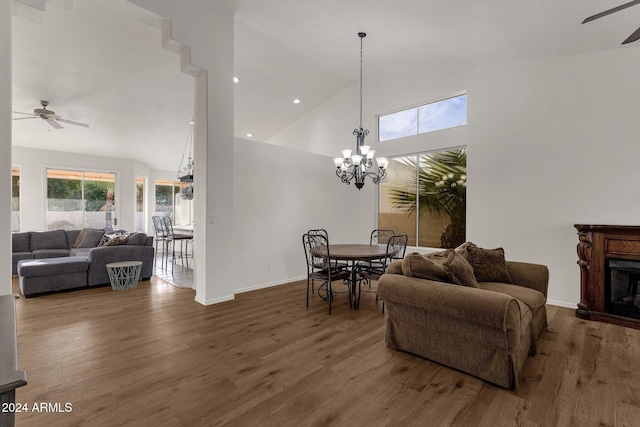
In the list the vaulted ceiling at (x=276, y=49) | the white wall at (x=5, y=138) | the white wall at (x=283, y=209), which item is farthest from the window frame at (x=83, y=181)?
the white wall at (x=5, y=138)

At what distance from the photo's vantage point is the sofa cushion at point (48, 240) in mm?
5820

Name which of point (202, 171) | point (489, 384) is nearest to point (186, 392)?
point (489, 384)

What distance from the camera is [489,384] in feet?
7.04

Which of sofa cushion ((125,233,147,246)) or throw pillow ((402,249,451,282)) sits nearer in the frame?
throw pillow ((402,249,451,282))

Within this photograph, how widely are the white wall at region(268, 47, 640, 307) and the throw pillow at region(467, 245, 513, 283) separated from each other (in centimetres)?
143

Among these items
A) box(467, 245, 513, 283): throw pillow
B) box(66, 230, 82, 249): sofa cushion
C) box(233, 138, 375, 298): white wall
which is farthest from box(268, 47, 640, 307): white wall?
box(66, 230, 82, 249): sofa cushion

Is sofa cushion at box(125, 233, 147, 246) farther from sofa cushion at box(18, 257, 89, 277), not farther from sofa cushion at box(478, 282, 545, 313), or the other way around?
sofa cushion at box(478, 282, 545, 313)

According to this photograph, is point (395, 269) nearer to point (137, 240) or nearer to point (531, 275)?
point (531, 275)

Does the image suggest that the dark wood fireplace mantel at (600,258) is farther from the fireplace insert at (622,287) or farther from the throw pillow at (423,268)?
the throw pillow at (423,268)

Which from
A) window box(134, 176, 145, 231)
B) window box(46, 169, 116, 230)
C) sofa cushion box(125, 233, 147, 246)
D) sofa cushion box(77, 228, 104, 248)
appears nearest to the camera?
sofa cushion box(125, 233, 147, 246)

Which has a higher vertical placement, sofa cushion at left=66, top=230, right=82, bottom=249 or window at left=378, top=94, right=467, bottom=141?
window at left=378, top=94, right=467, bottom=141

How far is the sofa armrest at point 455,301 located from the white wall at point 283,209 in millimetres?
2551

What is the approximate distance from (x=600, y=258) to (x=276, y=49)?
5.29m

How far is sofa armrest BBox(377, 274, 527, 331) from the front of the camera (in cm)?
202
